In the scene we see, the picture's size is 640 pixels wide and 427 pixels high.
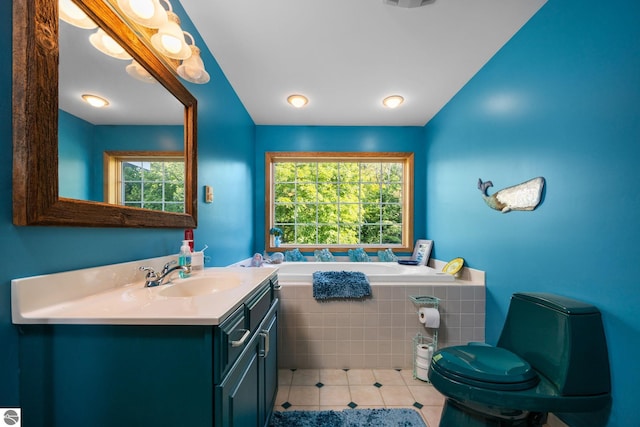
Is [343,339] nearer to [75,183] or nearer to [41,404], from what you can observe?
[41,404]

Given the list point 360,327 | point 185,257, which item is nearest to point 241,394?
point 185,257

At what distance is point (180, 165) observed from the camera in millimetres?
1475

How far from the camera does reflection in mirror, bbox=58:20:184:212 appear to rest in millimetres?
833

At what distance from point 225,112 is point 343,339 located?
6.96 feet

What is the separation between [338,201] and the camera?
11.2 ft

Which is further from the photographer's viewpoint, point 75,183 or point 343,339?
point 343,339

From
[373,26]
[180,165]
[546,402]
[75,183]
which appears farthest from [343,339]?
[373,26]

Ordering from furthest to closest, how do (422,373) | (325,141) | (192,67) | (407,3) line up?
(325,141) → (422,373) → (407,3) → (192,67)

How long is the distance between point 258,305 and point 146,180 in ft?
2.54

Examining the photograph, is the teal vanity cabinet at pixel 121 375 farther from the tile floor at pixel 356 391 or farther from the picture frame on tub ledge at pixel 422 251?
the picture frame on tub ledge at pixel 422 251

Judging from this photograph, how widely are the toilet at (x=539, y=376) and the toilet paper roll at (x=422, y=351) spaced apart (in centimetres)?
69

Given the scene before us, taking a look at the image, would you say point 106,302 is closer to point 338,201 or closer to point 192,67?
point 192,67

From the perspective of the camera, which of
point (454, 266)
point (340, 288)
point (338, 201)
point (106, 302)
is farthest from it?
point (338, 201)

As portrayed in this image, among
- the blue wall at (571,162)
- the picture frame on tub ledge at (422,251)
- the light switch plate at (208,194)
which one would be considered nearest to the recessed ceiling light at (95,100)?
the light switch plate at (208,194)
